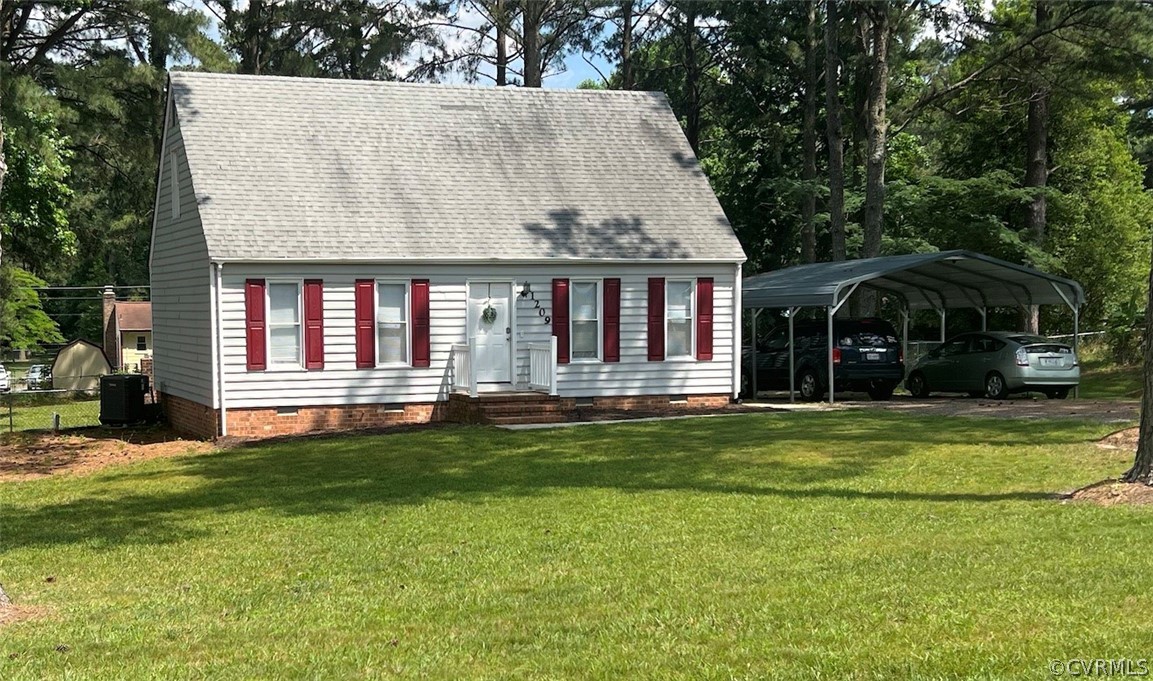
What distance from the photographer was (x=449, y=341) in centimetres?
2061

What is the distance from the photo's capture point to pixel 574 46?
42.9m

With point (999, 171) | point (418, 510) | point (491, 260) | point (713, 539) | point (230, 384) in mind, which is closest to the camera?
point (713, 539)

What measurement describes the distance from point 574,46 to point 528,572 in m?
37.3

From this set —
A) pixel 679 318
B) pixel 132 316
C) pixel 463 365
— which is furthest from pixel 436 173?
pixel 132 316

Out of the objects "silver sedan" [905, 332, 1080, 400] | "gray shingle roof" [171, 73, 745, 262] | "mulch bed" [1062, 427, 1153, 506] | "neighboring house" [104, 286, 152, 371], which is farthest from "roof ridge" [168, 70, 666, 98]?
"neighboring house" [104, 286, 152, 371]

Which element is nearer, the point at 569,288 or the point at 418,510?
Result: the point at 418,510

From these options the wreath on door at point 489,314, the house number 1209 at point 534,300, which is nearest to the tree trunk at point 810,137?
the house number 1209 at point 534,300

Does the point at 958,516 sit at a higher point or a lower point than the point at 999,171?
lower

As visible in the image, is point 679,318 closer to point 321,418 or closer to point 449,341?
point 449,341

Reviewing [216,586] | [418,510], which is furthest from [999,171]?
[216,586]

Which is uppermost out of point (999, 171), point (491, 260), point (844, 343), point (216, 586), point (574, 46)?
point (574, 46)

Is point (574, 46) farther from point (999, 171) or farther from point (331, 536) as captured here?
point (331, 536)

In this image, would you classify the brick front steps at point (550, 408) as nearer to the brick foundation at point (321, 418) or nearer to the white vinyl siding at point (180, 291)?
the brick foundation at point (321, 418)

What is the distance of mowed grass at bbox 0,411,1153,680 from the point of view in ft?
19.2
